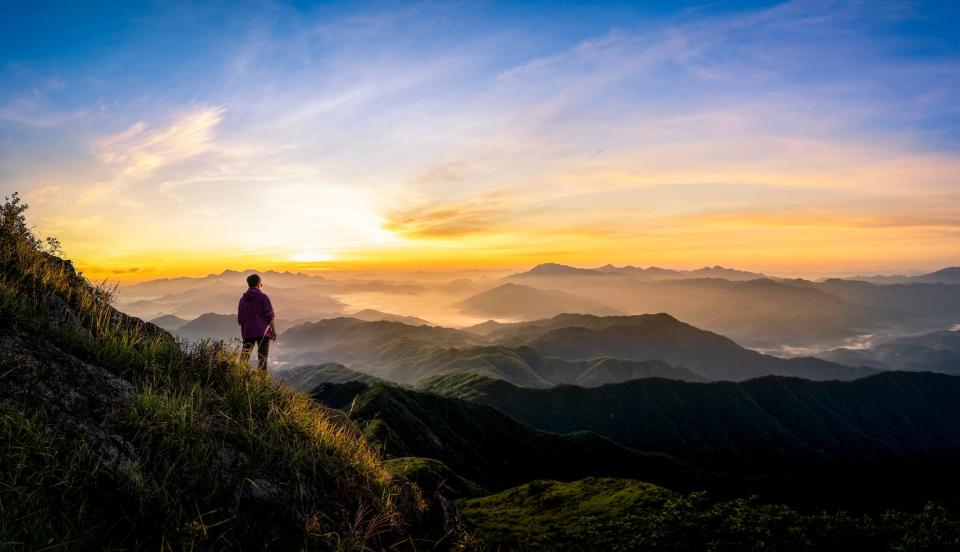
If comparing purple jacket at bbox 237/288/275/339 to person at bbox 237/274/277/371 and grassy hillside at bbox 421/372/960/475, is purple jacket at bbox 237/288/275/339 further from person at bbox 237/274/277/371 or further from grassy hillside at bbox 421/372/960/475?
grassy hillside at bbox 421/372/960/475

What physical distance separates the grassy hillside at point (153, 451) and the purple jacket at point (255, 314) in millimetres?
4599

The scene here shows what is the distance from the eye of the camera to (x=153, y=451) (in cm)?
498

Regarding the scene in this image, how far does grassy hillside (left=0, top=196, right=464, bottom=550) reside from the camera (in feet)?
13.7

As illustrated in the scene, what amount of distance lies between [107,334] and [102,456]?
285 centimetres

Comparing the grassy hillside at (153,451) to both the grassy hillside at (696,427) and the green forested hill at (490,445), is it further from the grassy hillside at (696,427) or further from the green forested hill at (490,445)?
the grassy hillside at (696,427)

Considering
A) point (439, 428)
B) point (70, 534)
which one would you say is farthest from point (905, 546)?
point (439, 428)

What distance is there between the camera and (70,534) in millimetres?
3801

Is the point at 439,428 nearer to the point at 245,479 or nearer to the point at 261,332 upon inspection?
the point at 261,332

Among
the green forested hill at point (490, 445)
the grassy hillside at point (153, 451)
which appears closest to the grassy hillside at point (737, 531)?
the grassy hillside at point (153, 451)

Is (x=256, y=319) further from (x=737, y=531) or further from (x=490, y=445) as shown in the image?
(x=490, y=445)

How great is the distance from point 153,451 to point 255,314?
26.1ft

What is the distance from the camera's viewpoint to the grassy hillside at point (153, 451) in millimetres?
4180

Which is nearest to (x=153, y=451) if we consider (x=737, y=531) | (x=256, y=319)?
(x=256, y=319)

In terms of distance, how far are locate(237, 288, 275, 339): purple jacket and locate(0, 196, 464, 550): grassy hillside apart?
4599mm
